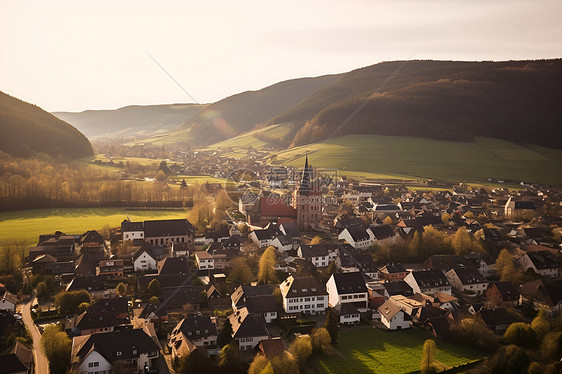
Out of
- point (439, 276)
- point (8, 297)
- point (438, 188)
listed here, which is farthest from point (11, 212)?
point (438, 188)

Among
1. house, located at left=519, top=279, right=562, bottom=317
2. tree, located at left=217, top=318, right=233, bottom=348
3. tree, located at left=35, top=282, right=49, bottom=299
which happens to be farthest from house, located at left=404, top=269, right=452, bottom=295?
tree, located at left=35, top=282, right=49, bottom=299

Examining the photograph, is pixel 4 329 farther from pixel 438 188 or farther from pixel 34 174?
pixel 438 188

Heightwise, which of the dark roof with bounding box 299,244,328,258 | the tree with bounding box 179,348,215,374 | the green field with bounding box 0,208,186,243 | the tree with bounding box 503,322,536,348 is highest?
the green field with bounding box 0,208,186,243

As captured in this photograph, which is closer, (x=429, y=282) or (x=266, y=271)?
(x=429, y=282)

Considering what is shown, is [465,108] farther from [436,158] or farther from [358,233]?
[358,233]

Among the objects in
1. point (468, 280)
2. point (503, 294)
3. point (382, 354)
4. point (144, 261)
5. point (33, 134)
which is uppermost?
point (33, 134)

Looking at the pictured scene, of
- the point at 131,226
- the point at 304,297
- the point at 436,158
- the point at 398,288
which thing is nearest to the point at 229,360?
the point at 304,297

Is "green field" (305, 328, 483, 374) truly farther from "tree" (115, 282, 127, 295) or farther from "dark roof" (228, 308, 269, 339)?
"tree" (115, 282, 127, 295)
